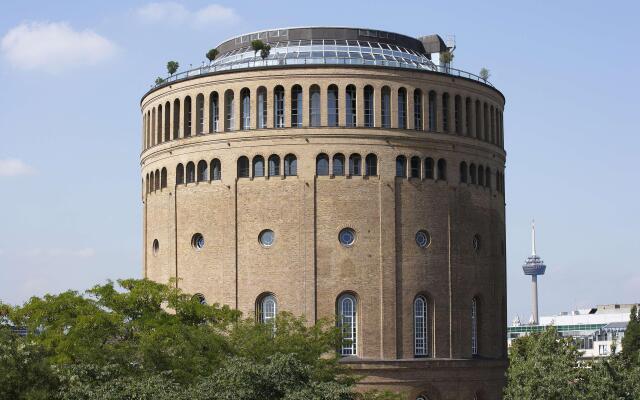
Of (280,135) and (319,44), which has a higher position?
(319,44)

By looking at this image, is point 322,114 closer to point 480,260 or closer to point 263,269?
point 263,269

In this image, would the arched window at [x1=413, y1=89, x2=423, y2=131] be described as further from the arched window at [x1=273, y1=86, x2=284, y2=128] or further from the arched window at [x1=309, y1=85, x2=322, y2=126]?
the arched window at [x1=273, y1=86, x2=284, y2=128]

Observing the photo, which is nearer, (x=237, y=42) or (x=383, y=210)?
(x=383, y=210)

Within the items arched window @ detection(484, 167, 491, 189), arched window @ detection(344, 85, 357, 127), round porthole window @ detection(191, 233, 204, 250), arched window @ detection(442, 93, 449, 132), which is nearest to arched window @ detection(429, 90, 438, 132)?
arched window @ detection(442, 93, 449, 132)

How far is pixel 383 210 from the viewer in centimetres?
5738

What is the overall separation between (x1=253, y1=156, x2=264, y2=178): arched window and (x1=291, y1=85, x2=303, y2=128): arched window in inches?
97.2

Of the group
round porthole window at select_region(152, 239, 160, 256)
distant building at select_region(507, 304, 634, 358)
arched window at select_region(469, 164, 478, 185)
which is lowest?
distant building at select_region(507, 304, 634, 358)

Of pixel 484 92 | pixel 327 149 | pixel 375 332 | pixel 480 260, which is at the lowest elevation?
pixel 375 332

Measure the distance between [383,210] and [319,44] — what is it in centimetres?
1093

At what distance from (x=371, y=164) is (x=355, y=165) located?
857 mm

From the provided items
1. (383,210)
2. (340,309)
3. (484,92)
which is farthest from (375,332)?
(484,92)

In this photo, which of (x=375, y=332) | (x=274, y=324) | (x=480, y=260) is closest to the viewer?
(x=274, y=324)

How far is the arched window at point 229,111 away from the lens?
58844 mm

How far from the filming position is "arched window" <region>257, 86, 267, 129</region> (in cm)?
5806
